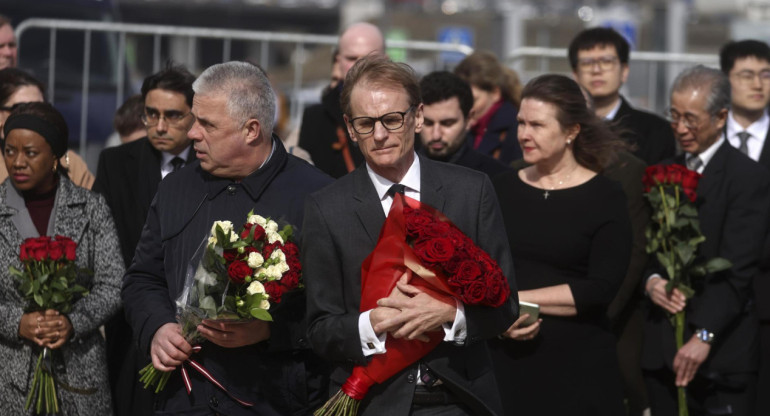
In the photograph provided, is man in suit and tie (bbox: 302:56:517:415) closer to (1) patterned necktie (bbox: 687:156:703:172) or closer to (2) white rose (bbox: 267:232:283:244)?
(2) white rose (bbox: 267:232:283:244)

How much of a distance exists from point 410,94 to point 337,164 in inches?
110

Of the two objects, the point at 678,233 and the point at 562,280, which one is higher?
the point at 678,233

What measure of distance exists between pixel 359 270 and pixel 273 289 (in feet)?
1.04

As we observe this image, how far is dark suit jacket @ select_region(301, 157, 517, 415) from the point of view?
4.02 meters

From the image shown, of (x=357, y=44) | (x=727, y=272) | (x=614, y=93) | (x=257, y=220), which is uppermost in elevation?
(x=357, y=44)

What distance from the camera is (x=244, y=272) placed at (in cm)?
410

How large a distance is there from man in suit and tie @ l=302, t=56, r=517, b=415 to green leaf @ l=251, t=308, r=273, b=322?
15 centimetres

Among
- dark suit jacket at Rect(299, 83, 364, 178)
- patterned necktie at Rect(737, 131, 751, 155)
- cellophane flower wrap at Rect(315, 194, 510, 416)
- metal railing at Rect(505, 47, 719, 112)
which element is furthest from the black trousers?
metal railing at Rect(505, 47, 719, 112)

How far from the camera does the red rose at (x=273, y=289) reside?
4.12m

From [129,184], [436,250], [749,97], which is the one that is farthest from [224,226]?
[749,97]

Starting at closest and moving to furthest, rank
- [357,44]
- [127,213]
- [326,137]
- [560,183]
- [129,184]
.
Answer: [560,183] < [127,213] < [129,184] < [326,137] < [357,44]

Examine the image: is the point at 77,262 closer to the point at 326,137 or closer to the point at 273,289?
the point at 273,289

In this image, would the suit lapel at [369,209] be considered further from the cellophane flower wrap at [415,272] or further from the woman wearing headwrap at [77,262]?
the woman wearing headwrap at [77,262]

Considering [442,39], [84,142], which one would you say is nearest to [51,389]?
[84,142]
